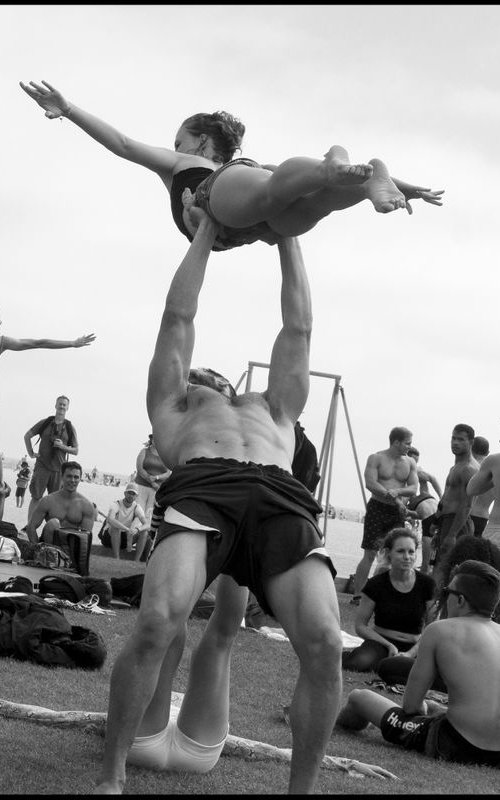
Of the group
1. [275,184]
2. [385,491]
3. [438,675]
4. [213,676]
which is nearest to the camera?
[275,184]

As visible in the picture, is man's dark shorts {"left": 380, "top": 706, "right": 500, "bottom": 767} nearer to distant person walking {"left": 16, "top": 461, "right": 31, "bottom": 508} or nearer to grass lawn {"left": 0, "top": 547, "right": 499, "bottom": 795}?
grass lawn {"left": 0, "top": 547, "right": 499, "bottom": 795}

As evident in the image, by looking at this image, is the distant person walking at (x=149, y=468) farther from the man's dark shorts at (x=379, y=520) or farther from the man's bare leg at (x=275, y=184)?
the man's bare leg at (x=275, y=184)

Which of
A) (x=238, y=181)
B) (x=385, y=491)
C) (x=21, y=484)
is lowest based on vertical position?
(x=21, y=484)

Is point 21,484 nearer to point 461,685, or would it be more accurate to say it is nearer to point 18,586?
point 18,586

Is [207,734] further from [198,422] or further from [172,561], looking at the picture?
[198,422]

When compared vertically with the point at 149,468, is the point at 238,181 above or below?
above

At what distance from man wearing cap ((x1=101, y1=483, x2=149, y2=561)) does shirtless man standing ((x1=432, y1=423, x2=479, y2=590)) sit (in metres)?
4.65

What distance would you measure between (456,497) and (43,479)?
222 inches

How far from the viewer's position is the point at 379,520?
10625 millimetres

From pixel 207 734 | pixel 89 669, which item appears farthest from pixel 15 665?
pixel 207 734

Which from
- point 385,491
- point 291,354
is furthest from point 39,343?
point 291,354

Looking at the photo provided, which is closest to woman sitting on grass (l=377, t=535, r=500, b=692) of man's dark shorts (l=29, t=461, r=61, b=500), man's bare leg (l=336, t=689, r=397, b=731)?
man's bare leg (l=336, t=689, r=397, b=731)

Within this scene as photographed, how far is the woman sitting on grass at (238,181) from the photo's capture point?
3.69m

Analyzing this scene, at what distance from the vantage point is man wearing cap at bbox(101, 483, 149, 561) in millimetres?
12961
